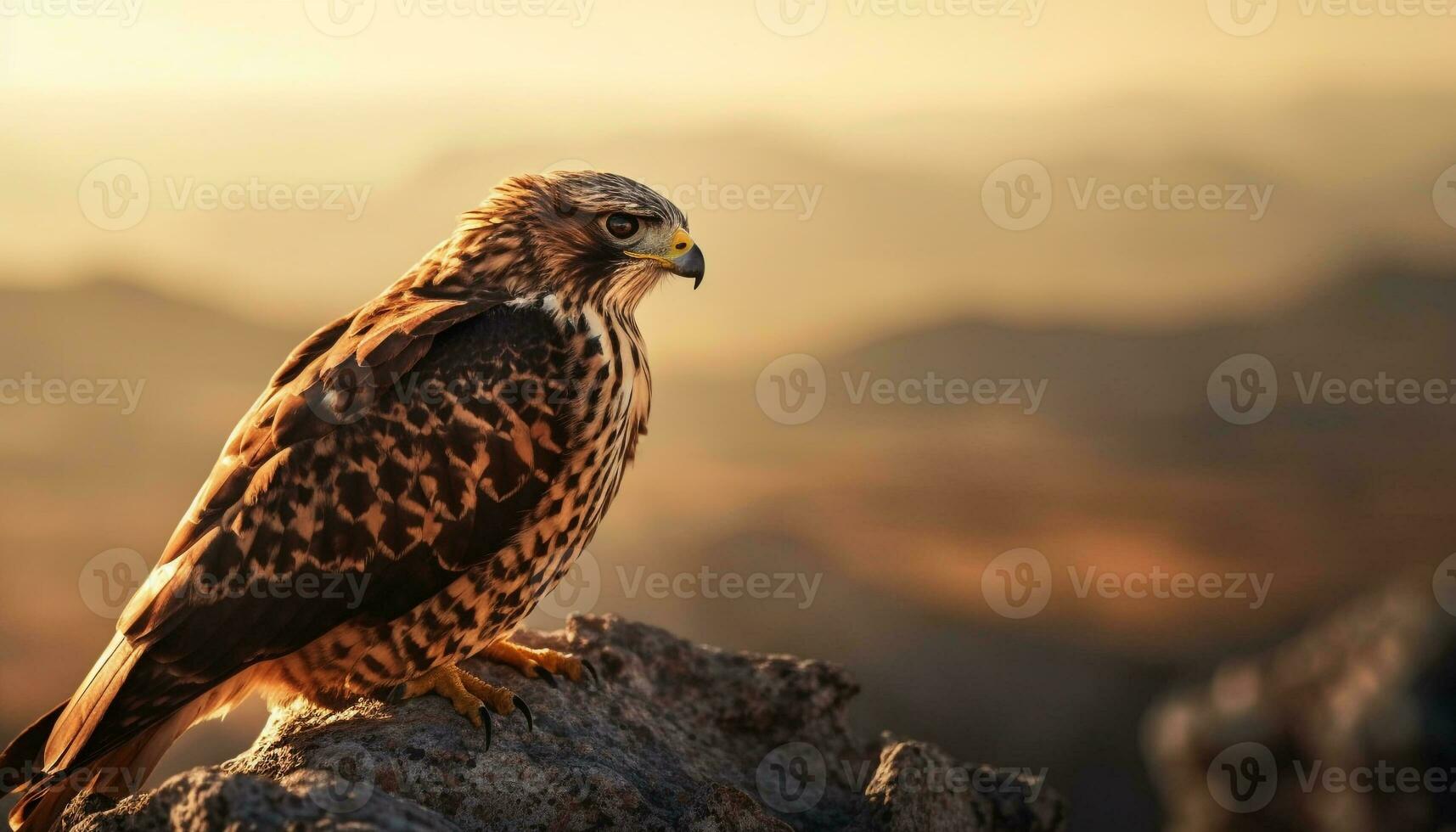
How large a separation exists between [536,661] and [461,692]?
0.58 m

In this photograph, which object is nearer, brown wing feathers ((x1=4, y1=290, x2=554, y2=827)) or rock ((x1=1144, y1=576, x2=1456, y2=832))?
brown wing feathers ((x1=4, y1=290, x2=554, y2=827))

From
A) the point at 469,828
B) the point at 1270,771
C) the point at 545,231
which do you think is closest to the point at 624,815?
the point at 469,828

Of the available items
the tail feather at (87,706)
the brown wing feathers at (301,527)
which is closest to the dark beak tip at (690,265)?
the brown wing feathers at (301,527)

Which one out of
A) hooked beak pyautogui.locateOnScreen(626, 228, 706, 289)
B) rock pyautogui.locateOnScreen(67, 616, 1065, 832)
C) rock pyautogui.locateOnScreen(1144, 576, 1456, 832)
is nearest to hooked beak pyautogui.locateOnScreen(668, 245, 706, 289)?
hooked beak pyautogui.locateOnScreen(626, 228, 706, 289)

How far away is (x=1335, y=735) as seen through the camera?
9.20 metres

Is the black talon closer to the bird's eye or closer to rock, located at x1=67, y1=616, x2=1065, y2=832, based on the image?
rock, located at x1=67, y1=616, x2=1065, y2=832

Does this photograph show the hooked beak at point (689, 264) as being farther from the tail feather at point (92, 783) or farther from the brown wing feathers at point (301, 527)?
the tail feather at point (92, 783)

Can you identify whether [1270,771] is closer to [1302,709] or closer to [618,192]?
[1302,709]

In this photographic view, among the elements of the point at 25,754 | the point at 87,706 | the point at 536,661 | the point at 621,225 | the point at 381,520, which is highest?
the point at 621,225

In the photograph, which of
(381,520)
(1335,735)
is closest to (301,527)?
(381,520)

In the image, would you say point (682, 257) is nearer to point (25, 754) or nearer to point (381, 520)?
point (381, 520)

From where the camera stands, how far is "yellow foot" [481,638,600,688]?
583 centimetres

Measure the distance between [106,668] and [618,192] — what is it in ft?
9.80

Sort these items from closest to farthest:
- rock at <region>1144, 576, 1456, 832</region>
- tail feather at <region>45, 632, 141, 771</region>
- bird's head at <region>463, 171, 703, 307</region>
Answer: tail feather at <region>45, 632, 141, 771</region>, bird's head at <region>463, 171, 703, 307</region>, rock at <region>1144, 576, 1456, 832</region>
